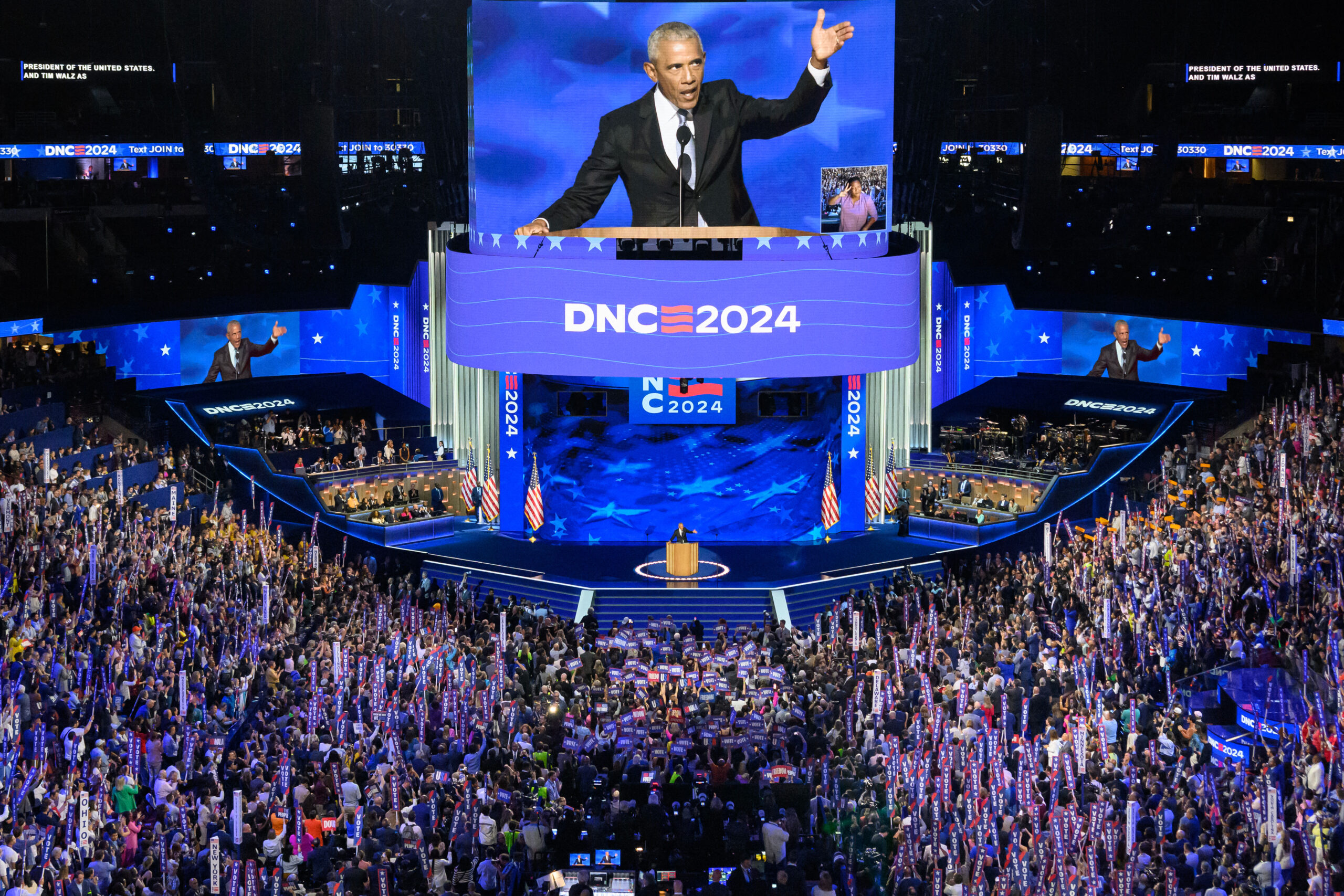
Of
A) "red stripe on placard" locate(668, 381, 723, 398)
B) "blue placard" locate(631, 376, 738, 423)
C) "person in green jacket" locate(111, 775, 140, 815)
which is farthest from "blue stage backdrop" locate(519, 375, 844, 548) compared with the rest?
"person in green jacket" locate(111, 775, 140, 815)

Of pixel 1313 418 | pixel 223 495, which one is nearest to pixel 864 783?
pixel 1313 418

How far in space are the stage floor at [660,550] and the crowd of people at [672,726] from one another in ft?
15.0

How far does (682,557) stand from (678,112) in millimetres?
10716

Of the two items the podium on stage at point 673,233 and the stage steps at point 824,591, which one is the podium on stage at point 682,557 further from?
the podium on stage at point 673,233

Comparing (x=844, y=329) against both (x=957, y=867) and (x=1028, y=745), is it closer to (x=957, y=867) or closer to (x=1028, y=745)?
(x=1028, y=745)

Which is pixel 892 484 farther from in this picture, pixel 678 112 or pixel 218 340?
pixel 218 340

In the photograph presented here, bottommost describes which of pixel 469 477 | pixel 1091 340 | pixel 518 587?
pixel 518 587

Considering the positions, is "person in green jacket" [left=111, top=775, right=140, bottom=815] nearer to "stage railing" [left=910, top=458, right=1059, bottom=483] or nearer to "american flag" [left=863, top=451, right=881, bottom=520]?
"american flag" [left=863, top=451, right=881, bottom=520]

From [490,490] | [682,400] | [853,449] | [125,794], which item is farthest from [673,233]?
[125,794]

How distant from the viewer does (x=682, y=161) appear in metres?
39.9

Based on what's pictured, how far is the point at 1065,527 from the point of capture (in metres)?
39.8

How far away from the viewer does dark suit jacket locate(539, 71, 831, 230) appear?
39.9 m

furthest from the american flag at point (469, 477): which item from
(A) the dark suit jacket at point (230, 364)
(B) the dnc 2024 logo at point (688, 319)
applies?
(A) the dark suit jacket at point (230, 364)

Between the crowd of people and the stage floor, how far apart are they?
180 inches
